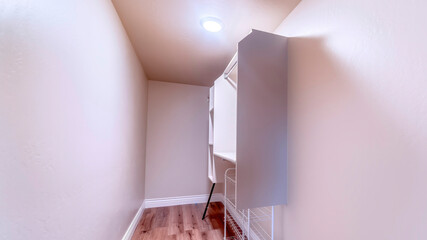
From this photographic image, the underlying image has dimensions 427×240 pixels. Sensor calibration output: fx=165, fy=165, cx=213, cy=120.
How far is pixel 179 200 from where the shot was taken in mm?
2932

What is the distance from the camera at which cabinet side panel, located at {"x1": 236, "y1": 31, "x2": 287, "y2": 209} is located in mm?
1199

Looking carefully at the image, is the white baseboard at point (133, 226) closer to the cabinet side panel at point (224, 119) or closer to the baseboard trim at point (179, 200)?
the baseboard trim at point (179, 200)

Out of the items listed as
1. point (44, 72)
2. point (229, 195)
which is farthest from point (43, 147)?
point (229, 195)

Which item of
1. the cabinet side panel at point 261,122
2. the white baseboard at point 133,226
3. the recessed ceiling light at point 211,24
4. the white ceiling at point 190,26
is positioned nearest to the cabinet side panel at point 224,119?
the white ceiling at point 190,26

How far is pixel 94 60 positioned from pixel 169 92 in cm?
200

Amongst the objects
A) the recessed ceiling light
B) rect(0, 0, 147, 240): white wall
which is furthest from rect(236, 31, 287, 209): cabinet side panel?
rect(0, 0, 147, 240): white wall

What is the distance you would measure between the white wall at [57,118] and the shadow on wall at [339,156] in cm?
137

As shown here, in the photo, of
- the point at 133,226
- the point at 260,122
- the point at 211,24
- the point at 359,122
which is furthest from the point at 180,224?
the point at 211,24

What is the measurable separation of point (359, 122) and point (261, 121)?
0.56 meters

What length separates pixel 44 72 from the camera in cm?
66

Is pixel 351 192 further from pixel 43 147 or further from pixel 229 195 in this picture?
pixel 229 195

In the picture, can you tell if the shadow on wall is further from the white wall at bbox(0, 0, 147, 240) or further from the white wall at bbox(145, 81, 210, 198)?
the white wall at bbox(145, 81, 210, 198)

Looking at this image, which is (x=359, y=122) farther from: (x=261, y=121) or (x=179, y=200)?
(x=179, y=200)

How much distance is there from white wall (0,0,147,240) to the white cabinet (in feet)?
3.13
